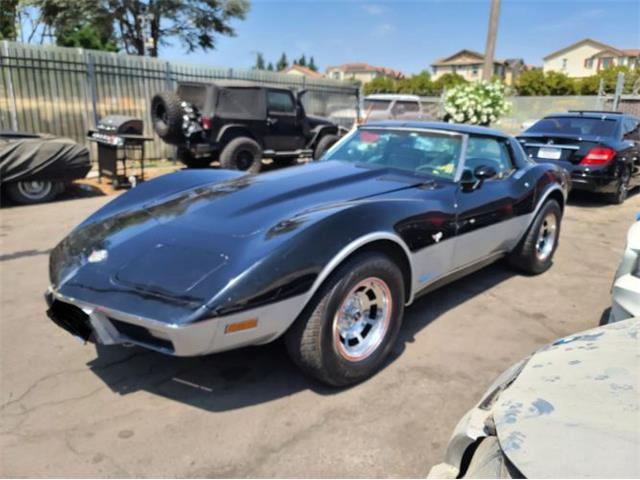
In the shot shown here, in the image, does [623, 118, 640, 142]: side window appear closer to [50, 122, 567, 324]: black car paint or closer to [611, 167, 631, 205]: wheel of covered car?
[611, 167, 631, 205]: wheel of covered car

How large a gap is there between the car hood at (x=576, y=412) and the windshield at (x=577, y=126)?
808 cm

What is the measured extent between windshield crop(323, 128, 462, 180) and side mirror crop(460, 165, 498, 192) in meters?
0.10

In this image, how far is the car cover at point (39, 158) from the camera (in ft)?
24.7

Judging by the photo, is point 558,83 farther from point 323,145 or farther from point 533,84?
point 323,145

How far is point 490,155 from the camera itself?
4555 mm

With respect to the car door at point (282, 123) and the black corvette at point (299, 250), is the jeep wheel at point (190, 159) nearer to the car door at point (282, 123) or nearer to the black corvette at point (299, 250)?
the car door at point (282, 123)

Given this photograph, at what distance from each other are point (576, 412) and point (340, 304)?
1493 mm

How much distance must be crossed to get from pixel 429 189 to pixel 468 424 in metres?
2.17

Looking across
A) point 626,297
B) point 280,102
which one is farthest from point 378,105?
point 626,297

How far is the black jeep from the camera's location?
33.5ft

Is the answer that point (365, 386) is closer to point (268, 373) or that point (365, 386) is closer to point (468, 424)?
point (268, 373)

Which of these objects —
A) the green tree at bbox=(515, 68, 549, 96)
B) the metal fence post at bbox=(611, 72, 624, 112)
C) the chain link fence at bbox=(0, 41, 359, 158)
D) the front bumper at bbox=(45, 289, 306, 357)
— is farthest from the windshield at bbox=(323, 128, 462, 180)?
the green tree at bbox=(515, 68, 549, 96)

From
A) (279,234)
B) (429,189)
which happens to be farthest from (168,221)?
(429,189)

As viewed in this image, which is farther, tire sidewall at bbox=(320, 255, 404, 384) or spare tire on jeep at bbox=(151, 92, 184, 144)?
spare tire on jeep at bbox=(151, 92, 184, 144)
